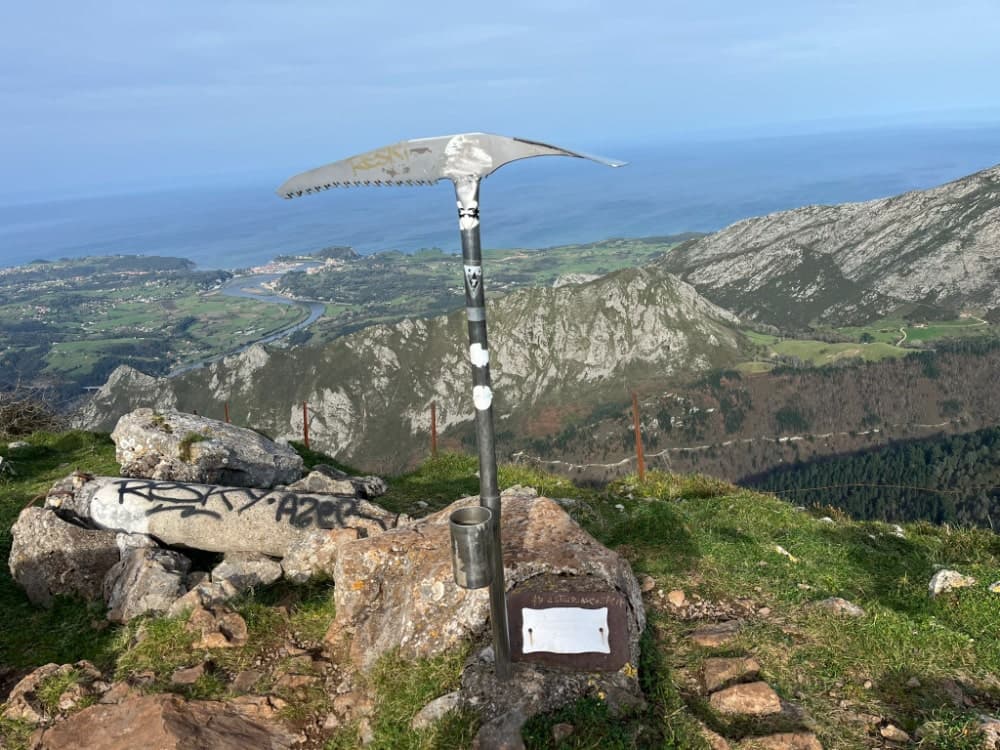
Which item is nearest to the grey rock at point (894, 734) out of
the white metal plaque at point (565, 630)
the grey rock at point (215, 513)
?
the white metal plaque at point (565, 630)

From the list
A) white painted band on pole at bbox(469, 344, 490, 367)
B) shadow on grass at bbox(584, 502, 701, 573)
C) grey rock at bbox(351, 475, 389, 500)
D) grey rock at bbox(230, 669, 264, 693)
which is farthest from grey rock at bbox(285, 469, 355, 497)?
white painted band on pole at bbox(469, 344, 490, 367)

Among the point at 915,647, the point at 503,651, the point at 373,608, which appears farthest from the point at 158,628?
the point at 915,647

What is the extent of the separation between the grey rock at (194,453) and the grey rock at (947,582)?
13.2 meters

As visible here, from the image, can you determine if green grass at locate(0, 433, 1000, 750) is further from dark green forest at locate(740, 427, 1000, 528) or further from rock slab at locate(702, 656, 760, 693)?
dark green forest at locate(740, 427, 1000, 528)

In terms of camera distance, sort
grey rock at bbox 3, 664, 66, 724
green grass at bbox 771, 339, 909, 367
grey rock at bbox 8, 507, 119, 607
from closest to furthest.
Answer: grey rock at bbox 3, 664, 66, 724 → grey rock at bbox 8, 507, 119, 607 → green grass at bbox 771, 339, 909, 367

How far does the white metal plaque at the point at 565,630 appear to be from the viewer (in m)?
6.48

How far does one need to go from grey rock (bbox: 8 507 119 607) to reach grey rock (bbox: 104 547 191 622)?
2.00 feet

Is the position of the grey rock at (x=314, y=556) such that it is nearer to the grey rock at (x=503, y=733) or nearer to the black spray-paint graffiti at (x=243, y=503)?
the black spray-paint graffiti at (x=243, y=503)

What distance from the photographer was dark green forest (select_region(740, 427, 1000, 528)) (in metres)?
73.9

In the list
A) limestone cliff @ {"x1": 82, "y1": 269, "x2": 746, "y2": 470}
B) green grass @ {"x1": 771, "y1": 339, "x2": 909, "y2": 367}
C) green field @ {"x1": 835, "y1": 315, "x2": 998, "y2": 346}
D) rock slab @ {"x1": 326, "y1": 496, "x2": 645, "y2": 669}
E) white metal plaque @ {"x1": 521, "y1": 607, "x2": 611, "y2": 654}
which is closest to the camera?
white metal plaque @ {"x1": 521, "y1": 607, "x2": 611, "y2": 654}

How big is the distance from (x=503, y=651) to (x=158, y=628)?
16.2 feet

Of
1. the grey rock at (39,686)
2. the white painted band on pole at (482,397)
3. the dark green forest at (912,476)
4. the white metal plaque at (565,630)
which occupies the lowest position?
the dark green forest at (912,476)

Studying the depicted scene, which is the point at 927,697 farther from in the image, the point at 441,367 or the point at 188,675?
the point at 441,367

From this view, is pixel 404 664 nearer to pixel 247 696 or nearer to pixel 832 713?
pixel 247 696
